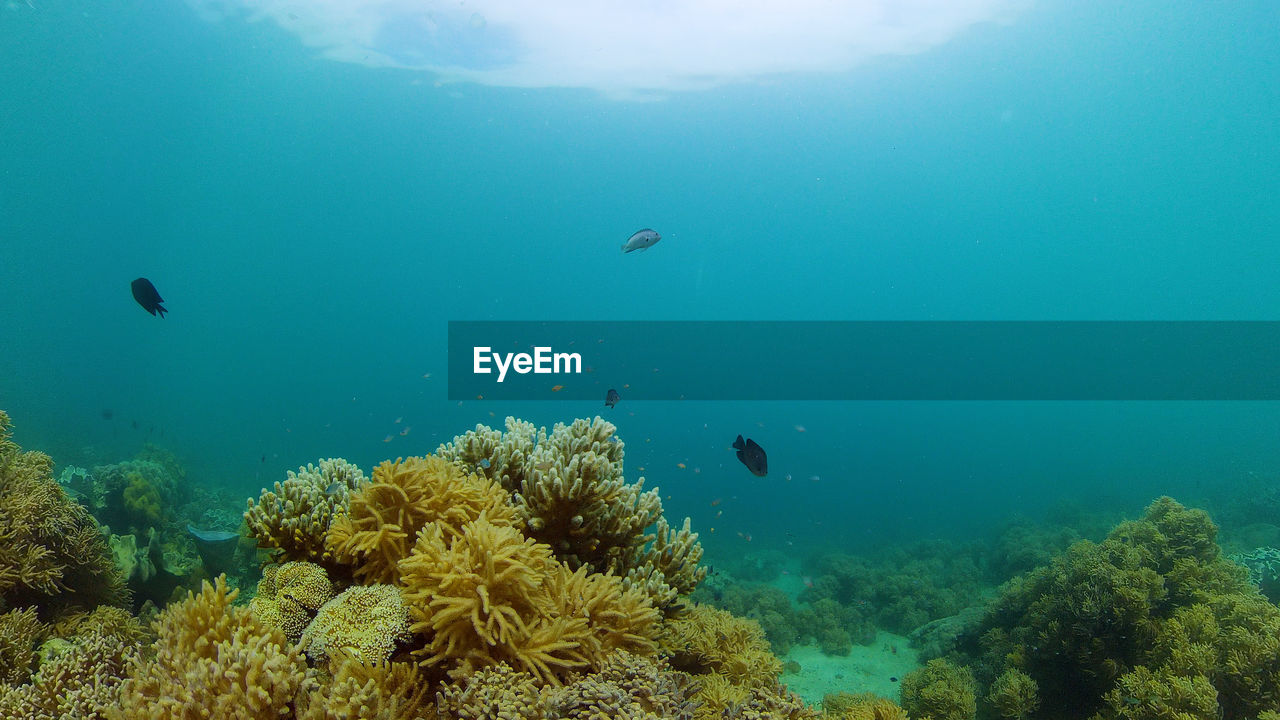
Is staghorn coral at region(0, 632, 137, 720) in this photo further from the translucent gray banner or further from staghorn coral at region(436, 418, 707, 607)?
the translucent gray banner

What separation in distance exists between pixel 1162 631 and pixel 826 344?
90692 millimetres

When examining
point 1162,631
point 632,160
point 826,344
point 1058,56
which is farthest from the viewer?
point 826,344

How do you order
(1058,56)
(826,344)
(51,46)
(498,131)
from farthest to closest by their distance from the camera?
(826,344) < (498,131) < (1058,56) < (51,46)

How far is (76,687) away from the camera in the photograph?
9.73 feet

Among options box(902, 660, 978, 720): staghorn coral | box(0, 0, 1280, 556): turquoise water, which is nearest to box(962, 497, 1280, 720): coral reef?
box(902, 660, 978, 720): staghorn coral

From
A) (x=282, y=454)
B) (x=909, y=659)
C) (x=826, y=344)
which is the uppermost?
(x=826, y=344)

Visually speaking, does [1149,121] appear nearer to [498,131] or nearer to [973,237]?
[973,237]

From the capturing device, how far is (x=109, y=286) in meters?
97.1

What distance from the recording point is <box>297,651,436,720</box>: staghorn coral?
7.08 ft

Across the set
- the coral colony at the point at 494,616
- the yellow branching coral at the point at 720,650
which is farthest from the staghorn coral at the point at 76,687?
the yellow branching coral at the point at 720,650

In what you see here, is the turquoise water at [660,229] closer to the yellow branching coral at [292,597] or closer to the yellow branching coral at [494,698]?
the yellow branching coral at [292,597]

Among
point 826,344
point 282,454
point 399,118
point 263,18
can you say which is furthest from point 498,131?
point 826,344

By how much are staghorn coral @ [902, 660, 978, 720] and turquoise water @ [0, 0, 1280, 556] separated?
78.9 feet

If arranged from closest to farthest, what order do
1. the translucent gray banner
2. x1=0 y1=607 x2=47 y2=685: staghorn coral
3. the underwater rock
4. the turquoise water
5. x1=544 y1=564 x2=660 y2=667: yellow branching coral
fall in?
x1=544 y1=564 x2=660 y2=667: yellow branching coral
x1=0 y1=607 x2=47 y2=685: staghorn coral
the underwater rock
the turquoise water
the translucent gray banner
